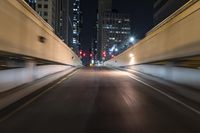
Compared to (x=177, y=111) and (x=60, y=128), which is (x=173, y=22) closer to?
(x=177, y=111)

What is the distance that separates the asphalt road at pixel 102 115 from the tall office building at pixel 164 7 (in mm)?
88097

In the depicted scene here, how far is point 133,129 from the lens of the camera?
8961 millimetres

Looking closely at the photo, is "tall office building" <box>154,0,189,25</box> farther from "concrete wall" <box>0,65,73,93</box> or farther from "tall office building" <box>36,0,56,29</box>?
"concrete wall" <box>0,65,73,93</box>

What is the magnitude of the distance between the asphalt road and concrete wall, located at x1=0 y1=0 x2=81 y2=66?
2.39 m

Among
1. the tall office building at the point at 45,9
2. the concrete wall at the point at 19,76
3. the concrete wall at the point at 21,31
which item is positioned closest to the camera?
the concrete wall at the point at 19,76

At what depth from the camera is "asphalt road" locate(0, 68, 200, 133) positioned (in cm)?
905

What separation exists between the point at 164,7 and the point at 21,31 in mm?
105109

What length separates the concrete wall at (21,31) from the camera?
46.4 feet

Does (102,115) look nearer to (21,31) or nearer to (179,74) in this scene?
(21,31)

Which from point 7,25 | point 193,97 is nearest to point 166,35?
point 193,97

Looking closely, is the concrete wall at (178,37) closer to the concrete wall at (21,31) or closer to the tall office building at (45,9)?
the concrete wall at (21,31)

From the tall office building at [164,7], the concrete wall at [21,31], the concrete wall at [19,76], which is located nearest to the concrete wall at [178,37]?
the concrete wall at [19,76]

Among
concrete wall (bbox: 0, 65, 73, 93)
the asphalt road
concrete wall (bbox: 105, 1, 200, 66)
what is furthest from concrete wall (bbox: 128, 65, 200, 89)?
concrete wall (bbox: 0, 65, 73, 93)

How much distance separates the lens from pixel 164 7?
119 m
